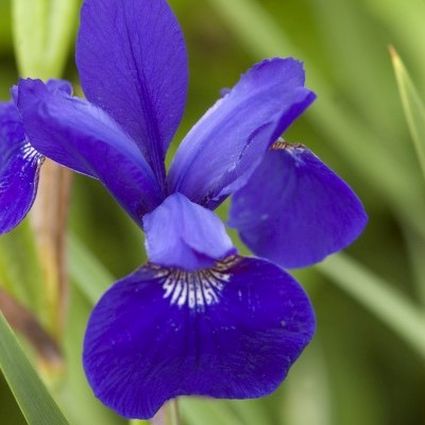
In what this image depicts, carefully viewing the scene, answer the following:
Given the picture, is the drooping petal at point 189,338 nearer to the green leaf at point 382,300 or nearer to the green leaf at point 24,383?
the green leaf at point 24,383

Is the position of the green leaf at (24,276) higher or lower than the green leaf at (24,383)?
lower

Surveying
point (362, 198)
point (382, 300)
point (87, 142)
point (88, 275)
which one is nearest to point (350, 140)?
point (362, 198)

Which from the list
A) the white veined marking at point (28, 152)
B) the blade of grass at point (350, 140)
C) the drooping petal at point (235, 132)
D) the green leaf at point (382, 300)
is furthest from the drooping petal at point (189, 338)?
the blade of grass at point (350, 140)

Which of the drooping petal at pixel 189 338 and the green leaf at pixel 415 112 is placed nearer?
the drooping petal at pixel 189 338

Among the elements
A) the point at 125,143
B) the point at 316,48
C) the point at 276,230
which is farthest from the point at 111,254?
the point at 125,143

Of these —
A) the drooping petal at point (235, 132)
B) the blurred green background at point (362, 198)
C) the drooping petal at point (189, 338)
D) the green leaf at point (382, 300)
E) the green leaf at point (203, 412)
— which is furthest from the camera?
the blurred green background at point (362, 198)

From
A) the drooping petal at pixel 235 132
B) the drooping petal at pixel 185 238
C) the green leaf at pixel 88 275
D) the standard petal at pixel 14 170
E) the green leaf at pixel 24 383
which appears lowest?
the green leaf at pixel 88 275

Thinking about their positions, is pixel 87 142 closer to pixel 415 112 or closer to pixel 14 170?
pixel 14 170
